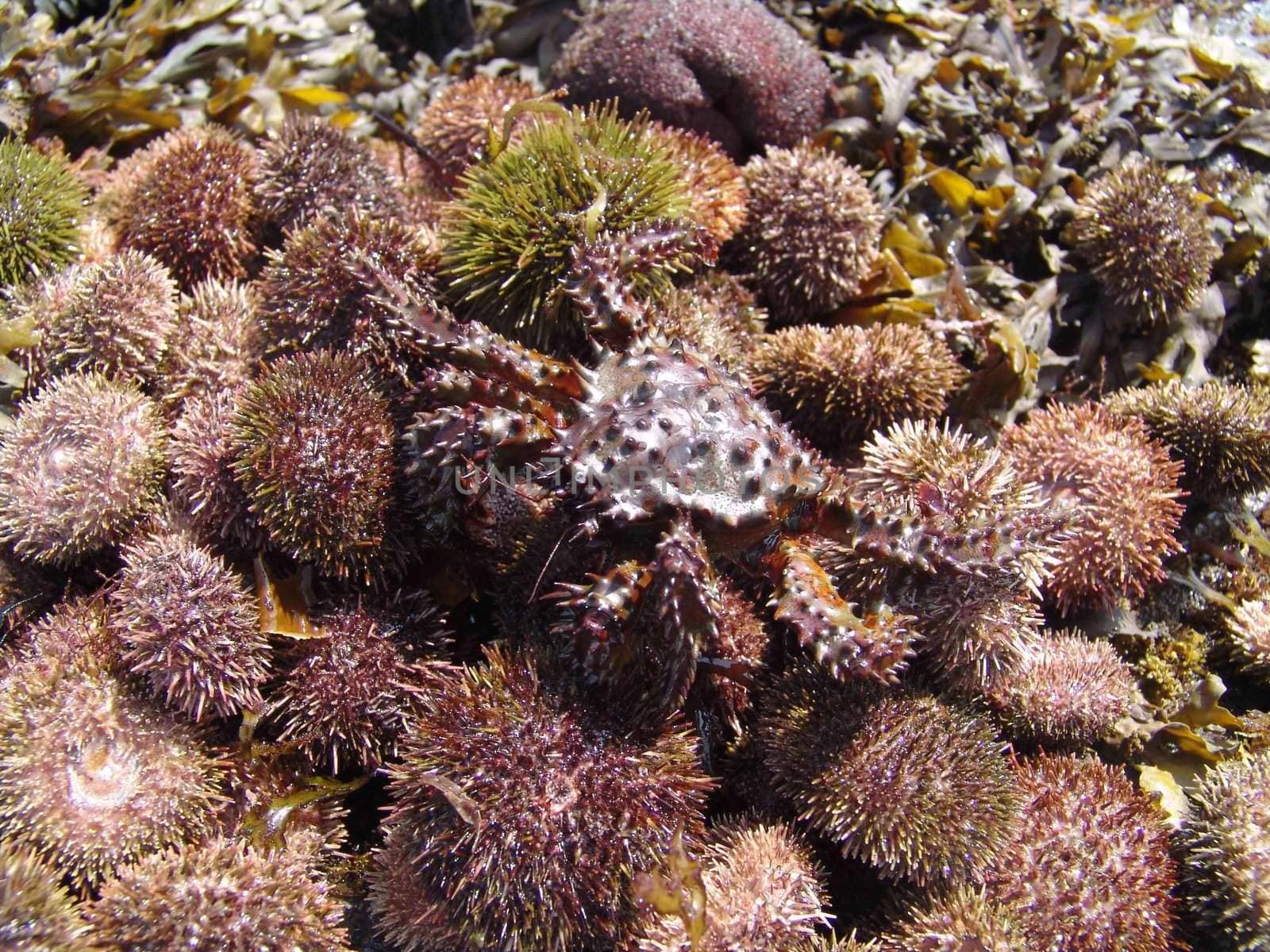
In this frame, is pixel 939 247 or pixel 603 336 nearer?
pixel 603 336

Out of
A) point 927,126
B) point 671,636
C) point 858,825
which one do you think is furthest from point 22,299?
point 927,126

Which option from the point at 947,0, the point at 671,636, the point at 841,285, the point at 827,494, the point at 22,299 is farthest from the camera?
the point at 947,0

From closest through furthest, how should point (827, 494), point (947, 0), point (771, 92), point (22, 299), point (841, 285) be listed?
point (827, 494) < point (22, 299) < point (841, 285) < point (771, 92) < point (947, 0)

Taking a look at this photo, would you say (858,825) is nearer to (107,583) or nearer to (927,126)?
(107,583)

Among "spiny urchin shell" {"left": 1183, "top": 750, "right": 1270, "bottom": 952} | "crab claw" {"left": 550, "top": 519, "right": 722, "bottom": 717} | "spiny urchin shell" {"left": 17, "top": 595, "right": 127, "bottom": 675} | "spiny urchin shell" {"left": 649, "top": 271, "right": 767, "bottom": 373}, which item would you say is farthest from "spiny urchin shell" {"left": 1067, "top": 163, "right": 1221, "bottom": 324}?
"spiny urchin shell" {"left": 17, "top": 595, "right": 127, "bottom": 675}

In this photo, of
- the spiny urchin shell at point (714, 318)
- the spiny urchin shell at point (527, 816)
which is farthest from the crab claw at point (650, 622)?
the spiny urchin shell at point (714, 318)

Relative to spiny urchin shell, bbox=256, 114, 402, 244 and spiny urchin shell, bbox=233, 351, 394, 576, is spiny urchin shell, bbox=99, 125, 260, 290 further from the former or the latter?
spiny urchin shell, bbox=233, 351, 394, 576
